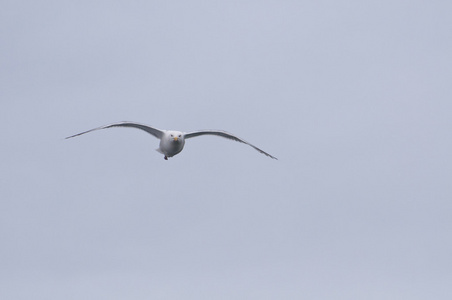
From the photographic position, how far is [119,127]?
90.2m

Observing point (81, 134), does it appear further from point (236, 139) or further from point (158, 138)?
point (236, 139)

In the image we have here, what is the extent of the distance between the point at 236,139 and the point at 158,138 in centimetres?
906

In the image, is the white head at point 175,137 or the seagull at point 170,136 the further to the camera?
the seagull at point 170,136

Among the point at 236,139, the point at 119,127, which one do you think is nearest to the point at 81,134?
the point at 119,127

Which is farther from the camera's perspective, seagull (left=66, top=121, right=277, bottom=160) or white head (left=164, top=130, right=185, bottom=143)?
seagull (left=66, top=121, right=277, bottom=160)

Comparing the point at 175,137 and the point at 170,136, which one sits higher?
the point at 170,136

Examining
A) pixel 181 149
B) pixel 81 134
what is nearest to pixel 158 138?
pixel 181 149

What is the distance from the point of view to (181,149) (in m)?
90.6

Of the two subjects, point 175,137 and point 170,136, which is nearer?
point 175,137

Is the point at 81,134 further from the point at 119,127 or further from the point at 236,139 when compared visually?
the point at 236,139

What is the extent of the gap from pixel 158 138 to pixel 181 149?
3745 mm

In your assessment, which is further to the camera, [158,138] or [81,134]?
[158,138]

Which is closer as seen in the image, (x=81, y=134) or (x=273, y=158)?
(x=81, y=134)

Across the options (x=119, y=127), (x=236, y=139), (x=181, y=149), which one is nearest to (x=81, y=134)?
(x=119, y=127)
